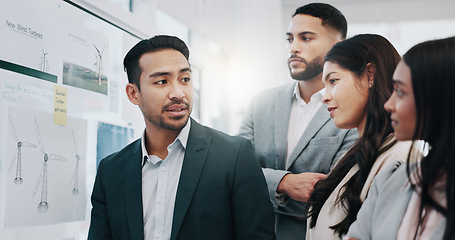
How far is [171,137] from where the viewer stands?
1.97 metres

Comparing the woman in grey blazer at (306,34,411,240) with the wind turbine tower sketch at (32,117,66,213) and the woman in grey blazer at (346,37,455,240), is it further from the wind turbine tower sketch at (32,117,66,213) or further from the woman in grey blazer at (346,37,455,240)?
the wind turbine tower sketch at (32,117,66,213)

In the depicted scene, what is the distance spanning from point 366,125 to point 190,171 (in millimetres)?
676

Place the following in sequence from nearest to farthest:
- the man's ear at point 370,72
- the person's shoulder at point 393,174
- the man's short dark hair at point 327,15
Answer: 1. the person's shoulder at point 393,174
2. the man's ear at point 370,72
3. the man's short dark hair at point 327,15

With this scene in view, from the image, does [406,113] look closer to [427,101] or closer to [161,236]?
[427,101]

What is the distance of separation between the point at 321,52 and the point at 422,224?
1.29 m

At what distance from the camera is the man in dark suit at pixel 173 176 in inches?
70.6

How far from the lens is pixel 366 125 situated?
62.4 inches

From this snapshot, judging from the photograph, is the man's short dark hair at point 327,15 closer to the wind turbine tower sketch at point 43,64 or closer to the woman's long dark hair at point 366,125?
the woman's long dark hair at point 366,125

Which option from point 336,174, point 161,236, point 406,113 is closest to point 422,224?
point 406,113

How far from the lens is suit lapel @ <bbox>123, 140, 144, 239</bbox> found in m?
1.81

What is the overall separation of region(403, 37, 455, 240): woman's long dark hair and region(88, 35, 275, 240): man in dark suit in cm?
78

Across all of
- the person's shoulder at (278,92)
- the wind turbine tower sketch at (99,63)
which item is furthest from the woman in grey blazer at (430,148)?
the wind turbine tower sketch at (99,63)

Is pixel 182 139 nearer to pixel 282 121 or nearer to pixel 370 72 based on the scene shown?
pixel 282 121

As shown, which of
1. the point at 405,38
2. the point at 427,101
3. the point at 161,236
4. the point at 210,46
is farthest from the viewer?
the point at 405,38
